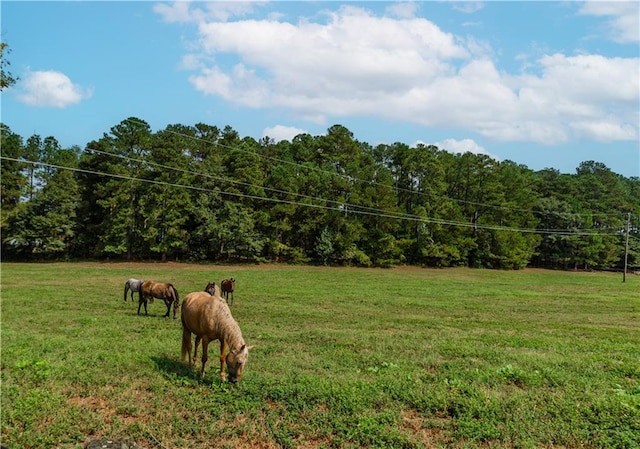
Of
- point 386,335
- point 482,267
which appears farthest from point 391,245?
point 386,335

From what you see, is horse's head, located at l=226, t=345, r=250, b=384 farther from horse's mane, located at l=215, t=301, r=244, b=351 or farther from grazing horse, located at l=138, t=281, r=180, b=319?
grazing horse, located at l=138, t=281, r=180, b=319

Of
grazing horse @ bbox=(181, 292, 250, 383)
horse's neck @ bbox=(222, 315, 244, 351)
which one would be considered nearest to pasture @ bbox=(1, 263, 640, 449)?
grazing horse @ bbox=(181, 292, 250, 383)

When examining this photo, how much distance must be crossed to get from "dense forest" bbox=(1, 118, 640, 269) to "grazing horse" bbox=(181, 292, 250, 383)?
33865mm

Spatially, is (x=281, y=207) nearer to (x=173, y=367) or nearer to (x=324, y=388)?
(x=173, y=367)

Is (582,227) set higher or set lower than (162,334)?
higher

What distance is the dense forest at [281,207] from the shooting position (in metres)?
47.0

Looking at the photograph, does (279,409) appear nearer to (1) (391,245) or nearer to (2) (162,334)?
(2) (162,334)

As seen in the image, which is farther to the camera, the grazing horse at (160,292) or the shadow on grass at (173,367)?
the grazing horse at (160,292)

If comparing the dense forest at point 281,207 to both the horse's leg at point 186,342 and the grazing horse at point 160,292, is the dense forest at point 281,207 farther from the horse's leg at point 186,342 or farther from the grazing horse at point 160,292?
the horse's leg at point 186,342

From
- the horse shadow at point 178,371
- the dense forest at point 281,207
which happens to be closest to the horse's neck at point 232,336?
the horse shadow at point 178,371

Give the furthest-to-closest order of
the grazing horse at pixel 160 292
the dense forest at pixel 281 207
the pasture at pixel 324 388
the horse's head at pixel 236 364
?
the dense forest at pixel 281 207 < the grazing horse at pixel 160 292 < the horse's head at pixel 236 364 < the pasture at pixel 324 388

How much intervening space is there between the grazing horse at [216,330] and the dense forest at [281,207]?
3387 centimetres

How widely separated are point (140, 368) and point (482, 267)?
181 ft

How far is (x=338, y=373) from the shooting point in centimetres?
811
